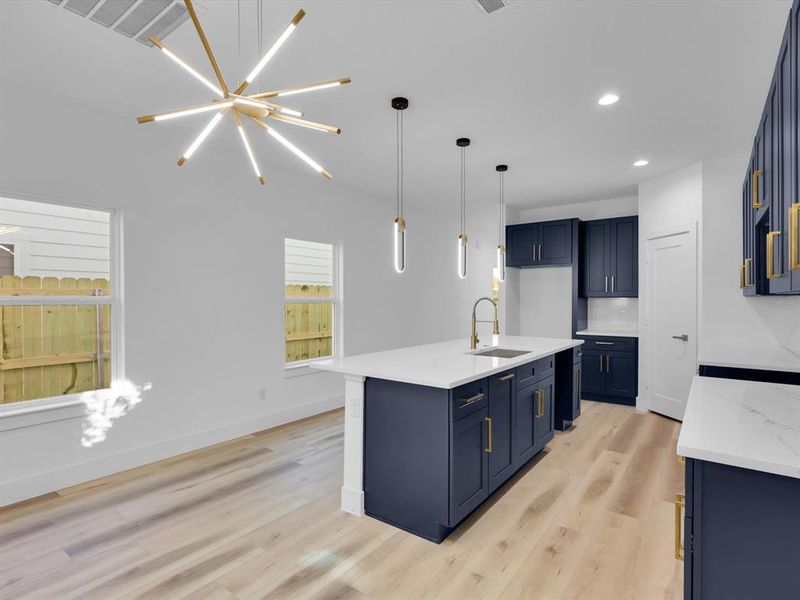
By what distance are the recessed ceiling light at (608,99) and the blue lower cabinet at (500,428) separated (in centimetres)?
200

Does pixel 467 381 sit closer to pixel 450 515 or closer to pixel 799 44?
pixel 450 515

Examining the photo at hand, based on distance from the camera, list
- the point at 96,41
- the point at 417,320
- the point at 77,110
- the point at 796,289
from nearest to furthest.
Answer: the point at 796,289, the point at 96,41, the point at 77,110, the point at 417,320

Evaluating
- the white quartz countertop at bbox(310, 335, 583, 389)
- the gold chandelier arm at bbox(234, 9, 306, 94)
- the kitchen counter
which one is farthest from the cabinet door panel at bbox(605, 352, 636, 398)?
the gold chandelier arm at bbox(234, 9, 306, 94)

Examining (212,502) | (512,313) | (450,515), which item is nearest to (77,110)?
(212,502)

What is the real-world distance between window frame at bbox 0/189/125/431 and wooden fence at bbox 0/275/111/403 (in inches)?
1.7

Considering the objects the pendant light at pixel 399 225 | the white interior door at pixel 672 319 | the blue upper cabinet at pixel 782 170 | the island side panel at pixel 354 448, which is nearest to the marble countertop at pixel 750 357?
the white interior door at pixel 672 319

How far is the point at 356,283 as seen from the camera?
5.50 m

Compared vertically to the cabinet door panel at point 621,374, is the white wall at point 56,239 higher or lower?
higher

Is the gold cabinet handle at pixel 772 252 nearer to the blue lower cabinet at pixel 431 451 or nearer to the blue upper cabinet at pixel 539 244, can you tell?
the blue lower cabinet at pixel 431 451

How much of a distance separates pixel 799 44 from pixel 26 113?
13.8 ft

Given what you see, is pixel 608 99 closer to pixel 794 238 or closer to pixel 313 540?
pixel 794 238

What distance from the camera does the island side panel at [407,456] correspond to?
241 cm

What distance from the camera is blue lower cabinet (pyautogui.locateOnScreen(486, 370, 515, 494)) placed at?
280 cm

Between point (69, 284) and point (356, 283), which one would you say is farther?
point (356, 283)
